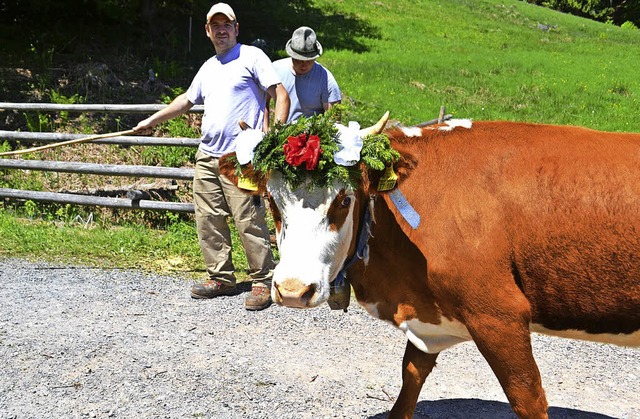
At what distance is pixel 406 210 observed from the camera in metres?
3.50

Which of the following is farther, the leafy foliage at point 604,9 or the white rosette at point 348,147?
the leafy foliage at point 604,9

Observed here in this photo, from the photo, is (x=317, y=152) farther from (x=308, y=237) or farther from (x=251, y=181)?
(x=251, y=181)

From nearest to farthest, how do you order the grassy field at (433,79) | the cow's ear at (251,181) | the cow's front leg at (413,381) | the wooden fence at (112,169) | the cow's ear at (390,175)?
the cow's ear at (390,175) < the cow's ear at (251,181) < the cow's front leg at (413,381) < the grassy field at (433,79) < the wooden fence at (112,169)

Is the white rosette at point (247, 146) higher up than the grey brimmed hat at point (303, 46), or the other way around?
the grey brimmed hat at point (303, 46)

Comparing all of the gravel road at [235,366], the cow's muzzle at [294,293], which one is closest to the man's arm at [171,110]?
the gravel road at [235,366]

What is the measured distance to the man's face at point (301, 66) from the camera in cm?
629

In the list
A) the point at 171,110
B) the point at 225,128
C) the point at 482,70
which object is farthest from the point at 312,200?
the point at 482,70

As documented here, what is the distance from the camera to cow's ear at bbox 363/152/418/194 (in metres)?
3.45

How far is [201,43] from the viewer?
21.6 m

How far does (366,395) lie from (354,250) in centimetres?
136

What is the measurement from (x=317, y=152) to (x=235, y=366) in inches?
88.4

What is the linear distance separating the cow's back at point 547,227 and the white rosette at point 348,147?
1.20ft

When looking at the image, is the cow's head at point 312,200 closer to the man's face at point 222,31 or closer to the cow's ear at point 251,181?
the cow's ear at point 251,181

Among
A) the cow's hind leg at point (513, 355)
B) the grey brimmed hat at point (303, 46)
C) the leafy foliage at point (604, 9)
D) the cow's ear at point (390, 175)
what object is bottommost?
the cow's hind leg at point (513, 355)
